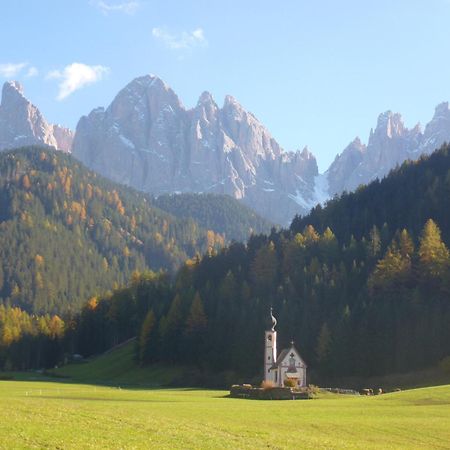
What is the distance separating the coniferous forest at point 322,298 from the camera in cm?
9244

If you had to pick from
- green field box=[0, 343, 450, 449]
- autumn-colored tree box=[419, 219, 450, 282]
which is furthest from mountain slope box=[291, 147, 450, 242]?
green field box=[0, 343, 450, 449]

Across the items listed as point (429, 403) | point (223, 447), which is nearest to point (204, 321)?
point (429, 403)

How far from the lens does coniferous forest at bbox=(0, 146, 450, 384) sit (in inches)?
3639

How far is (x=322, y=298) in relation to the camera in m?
108

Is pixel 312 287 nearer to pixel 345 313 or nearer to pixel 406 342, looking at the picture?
pixel 345 313

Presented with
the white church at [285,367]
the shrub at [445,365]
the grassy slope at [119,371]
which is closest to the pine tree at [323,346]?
the white church at [285,367]

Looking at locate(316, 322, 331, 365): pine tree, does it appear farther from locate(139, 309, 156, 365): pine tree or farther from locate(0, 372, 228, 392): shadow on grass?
locate(139, 309, 156, 365): pine tree

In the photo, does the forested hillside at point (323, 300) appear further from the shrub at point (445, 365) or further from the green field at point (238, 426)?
the green field at point (238, 426)

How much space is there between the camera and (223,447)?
1134 inches

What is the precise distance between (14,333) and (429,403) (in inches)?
4569

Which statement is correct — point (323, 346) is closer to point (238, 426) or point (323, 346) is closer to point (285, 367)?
point (285, 367)

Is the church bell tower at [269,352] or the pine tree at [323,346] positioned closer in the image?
the pine tree at [323,346]

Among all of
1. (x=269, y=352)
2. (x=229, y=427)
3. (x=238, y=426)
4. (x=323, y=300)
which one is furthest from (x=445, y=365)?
(x=229, y=427)

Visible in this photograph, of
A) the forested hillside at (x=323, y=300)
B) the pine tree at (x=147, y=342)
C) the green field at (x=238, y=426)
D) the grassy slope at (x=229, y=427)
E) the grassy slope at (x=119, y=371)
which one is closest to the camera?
the grassy slope at (x=229, y=427)
